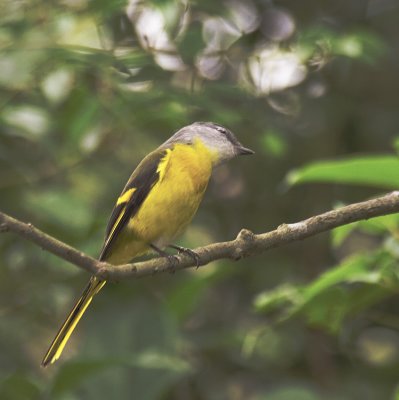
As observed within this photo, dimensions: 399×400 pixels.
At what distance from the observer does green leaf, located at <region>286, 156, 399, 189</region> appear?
116 inches

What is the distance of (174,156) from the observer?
3.46 m

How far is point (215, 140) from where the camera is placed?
3.65 meters

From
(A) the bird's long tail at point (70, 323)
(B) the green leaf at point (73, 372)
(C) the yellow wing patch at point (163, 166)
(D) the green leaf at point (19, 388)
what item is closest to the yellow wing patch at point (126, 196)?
(C) the yellow wing patch at point (163, 166)

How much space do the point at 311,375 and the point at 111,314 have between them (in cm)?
137

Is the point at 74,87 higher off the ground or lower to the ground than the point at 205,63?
higher

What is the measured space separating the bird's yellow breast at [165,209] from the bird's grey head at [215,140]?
22cm

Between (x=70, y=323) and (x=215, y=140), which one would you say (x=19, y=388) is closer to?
(x=70, y=323)

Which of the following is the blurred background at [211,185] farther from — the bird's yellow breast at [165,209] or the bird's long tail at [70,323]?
the bird's long tail at [70,323]

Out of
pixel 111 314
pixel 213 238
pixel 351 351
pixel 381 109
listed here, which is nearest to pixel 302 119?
pixel 381 109

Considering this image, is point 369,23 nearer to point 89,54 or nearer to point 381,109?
point 381,109

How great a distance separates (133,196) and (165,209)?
0.15 m

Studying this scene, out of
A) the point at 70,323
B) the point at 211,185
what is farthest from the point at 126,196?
the point at 211,185

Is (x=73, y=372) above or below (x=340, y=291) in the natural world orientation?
below

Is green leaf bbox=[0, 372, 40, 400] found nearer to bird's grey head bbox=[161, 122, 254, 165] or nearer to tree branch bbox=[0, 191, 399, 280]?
bird's grey head bbox=[161, 122, 254, 165]
